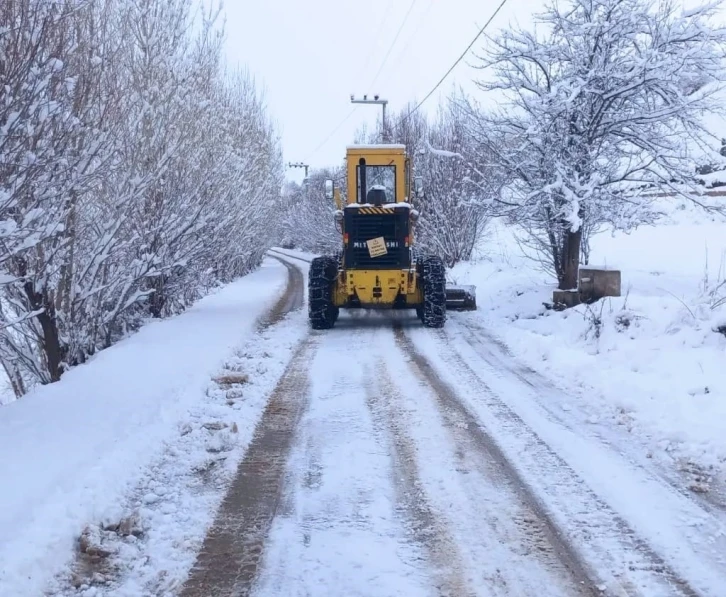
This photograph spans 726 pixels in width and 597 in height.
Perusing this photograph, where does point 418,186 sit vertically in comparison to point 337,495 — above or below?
above

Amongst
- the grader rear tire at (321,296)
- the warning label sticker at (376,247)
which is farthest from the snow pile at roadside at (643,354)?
the grader rear tire at (321,296)

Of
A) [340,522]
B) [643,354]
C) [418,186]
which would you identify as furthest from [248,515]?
[418,186]

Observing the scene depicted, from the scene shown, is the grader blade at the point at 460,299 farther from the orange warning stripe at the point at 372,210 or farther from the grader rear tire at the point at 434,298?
the orange warning stripe at the point at 372,210

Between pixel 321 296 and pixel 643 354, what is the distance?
5.87 metres

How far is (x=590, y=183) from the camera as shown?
1212cm

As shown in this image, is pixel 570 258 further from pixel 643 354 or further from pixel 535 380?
pixel 535 380

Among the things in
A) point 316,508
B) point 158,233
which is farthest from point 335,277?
point 316,508

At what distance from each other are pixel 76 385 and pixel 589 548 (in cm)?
584

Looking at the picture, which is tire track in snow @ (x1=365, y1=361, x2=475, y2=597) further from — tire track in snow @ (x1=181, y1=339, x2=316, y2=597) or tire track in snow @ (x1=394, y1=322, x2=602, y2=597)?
tire track in snow @ (x1=181, y1=339, x2=316, y2=597)

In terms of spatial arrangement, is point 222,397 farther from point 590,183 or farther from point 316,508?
point 590,183

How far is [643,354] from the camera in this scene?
8.38 m

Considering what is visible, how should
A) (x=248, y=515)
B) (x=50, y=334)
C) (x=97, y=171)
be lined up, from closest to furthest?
(x=248, y=515) → (x=97, y=171) → (x=50, y=334)

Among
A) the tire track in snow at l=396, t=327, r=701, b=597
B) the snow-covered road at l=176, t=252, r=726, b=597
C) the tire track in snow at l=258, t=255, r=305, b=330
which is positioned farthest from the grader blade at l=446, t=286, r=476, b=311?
the tire track in snow at l=396, t=327, r=701, b=597

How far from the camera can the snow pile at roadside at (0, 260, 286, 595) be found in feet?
13.0
